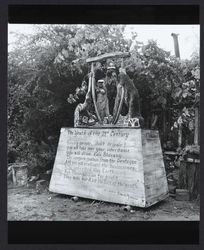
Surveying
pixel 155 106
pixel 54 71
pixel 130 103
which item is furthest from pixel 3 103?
pixel 155 106

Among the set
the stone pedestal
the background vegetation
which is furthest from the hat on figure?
the stone pedestal

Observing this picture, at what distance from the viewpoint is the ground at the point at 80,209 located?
4.82 meters

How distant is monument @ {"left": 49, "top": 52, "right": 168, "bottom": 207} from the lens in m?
4.79

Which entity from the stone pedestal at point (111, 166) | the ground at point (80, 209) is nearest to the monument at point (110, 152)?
the stone pedestal at point (111, 166)

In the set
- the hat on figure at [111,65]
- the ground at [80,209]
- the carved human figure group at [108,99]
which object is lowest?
the ground at [80,209]

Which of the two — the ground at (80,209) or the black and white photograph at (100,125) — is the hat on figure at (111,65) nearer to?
the black and white photograph at (100,125)

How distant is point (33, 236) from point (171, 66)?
334cm

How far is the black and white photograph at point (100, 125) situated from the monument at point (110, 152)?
0.05 feet

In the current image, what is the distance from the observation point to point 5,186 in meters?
4.91

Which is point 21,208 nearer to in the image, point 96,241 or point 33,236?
point 33,236

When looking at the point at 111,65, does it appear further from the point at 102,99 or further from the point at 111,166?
the point at 111,166

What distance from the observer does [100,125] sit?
529 centimetres

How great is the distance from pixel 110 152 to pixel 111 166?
21 cm

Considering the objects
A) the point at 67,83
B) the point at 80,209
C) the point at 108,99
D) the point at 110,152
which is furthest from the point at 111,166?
the point at 67,83
